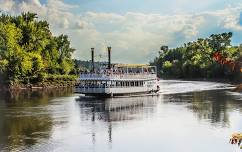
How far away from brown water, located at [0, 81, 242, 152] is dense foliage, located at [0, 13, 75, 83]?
47.9 metres

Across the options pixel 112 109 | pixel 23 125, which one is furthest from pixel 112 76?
pixel 23 125

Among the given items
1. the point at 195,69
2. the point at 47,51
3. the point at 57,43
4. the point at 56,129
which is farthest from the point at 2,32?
the point at 195,69

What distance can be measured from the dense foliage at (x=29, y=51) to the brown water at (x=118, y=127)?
47857 mm

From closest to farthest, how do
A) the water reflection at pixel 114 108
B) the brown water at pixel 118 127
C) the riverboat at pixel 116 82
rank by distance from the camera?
1. the brown water at pixel 118 127
2. the water reflection at pixel 114 108
3. the riverboat at pixel 116 82

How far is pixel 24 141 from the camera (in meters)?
39.5

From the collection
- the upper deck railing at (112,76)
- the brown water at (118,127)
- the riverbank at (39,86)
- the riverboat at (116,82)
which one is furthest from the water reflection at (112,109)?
the riverbank at (39,86)

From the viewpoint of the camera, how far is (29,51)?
13100 centimetres

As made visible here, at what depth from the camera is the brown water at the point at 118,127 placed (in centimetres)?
3759

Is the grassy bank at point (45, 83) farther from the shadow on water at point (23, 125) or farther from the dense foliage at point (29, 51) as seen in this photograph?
the shadow on water at point (23, 125)

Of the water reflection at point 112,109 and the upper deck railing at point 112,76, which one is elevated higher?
the upper deck railing at point 112,76

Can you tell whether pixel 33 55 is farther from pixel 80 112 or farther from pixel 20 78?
pixel 80 112

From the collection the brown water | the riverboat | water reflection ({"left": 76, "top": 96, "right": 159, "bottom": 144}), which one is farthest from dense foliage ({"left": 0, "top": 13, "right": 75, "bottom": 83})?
the brown water

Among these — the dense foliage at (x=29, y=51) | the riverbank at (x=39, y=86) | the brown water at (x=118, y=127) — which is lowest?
the brown water at (x=118, y=127)

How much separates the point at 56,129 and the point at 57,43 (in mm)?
112901
